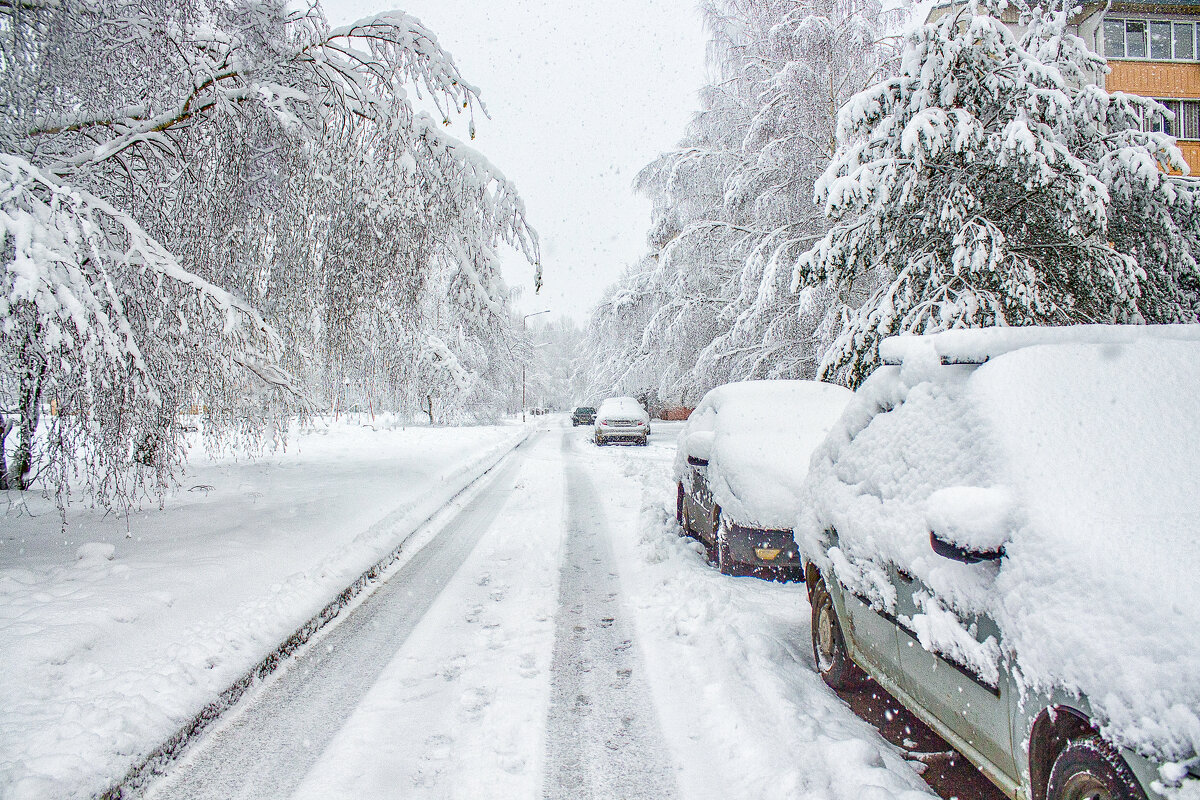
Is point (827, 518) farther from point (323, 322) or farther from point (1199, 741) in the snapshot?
point (323, 322)

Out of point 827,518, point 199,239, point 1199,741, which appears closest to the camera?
point 1199,741

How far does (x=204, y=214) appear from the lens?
6289 millimetres

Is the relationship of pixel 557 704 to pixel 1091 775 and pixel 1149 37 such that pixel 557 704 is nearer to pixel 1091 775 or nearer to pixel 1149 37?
pixel 1091 775

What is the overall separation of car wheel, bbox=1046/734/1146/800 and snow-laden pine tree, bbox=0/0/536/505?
5.14 m

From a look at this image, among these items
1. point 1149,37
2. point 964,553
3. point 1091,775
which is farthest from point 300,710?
point 1149,37

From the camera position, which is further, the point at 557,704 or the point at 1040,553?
the point at 557,704

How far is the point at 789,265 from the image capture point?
595 inches

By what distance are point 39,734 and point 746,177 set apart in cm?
1626

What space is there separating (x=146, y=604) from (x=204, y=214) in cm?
365

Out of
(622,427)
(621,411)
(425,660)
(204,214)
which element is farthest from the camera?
(621,411)

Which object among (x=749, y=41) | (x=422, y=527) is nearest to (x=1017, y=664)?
(x=422, y=527)

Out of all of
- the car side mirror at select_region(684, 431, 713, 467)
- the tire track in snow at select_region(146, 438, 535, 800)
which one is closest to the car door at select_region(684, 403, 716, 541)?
the car side mirror at select_region(684, 431, 713, 467)

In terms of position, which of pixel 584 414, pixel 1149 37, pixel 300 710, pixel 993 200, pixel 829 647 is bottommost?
pixel 300 710

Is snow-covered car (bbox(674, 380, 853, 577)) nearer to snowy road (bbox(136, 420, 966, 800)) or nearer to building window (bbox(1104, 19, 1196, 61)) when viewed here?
snowy road (bbox(136, 420, 966, 800))
